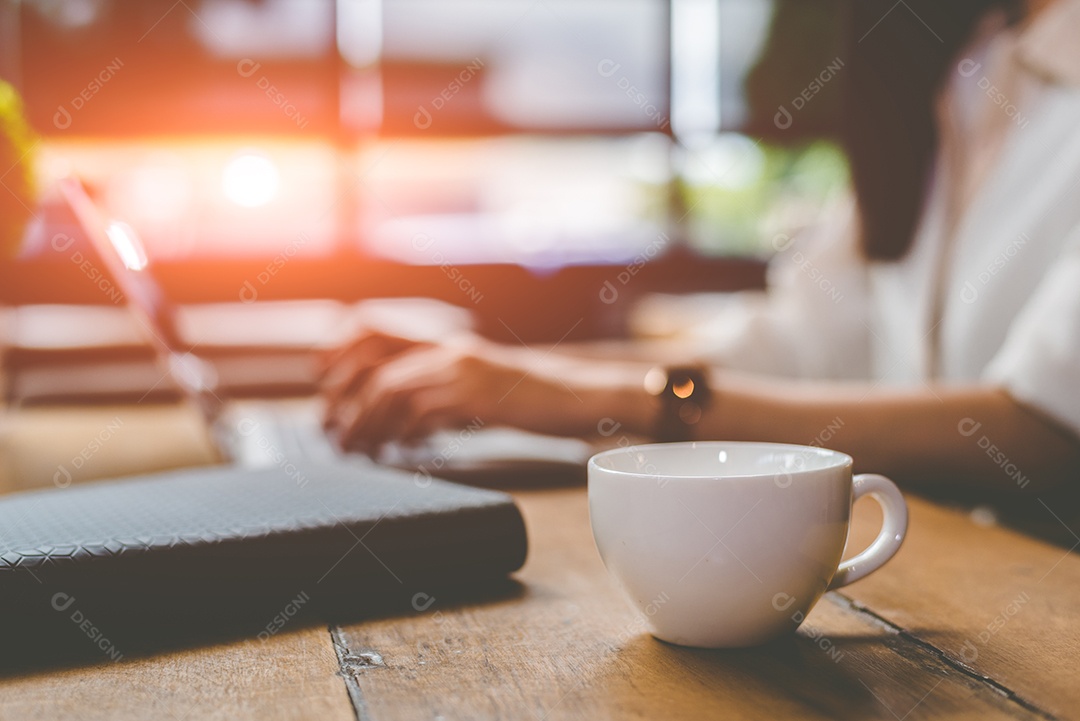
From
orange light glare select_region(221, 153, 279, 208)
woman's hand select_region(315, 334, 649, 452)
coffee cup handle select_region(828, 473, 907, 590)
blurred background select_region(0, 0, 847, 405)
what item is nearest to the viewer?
coffee cup handle select_region(828, 473, 907, 590)

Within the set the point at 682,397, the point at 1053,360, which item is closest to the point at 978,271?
the point at 1053,360

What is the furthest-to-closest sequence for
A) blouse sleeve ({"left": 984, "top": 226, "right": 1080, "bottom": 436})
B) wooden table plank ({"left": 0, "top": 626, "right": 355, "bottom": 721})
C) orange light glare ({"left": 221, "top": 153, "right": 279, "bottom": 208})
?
orange light glare ({"left": 221, "top": 153, "right": 279, "bottom": 208})
blouse sleeve ({"left": 984, "top": 226, "right": 1080, "bottom": 436})
wooden table plank ({"left": 0, "top": 626, "right": 355, "bottom": 721})

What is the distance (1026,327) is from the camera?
89 centimetres

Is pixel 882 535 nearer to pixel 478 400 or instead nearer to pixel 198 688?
pixel 198 688

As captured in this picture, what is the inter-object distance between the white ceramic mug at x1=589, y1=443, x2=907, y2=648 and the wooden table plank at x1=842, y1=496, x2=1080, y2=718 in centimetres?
7

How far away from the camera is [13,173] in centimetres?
101

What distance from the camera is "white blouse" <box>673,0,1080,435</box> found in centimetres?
87

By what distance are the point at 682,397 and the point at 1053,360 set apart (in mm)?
325

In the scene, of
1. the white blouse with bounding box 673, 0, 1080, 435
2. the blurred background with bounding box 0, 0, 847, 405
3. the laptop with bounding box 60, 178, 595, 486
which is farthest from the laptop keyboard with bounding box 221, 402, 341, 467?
the blurred background with bounding box 0, 0, 847, 405

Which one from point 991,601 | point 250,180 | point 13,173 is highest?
point 13,173

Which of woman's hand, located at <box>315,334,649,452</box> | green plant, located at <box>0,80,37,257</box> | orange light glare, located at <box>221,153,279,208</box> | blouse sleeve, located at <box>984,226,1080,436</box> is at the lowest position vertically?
orange light glare, located at <box>221,153,279,208</box>

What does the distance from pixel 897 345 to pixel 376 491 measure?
1038mm

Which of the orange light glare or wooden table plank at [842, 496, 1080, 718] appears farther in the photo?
the orange light glare

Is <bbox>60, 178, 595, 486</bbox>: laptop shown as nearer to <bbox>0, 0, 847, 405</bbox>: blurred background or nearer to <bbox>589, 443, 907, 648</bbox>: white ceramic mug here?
<bbox>589, 443, 907, 648</bbox>: white ceramic mug
